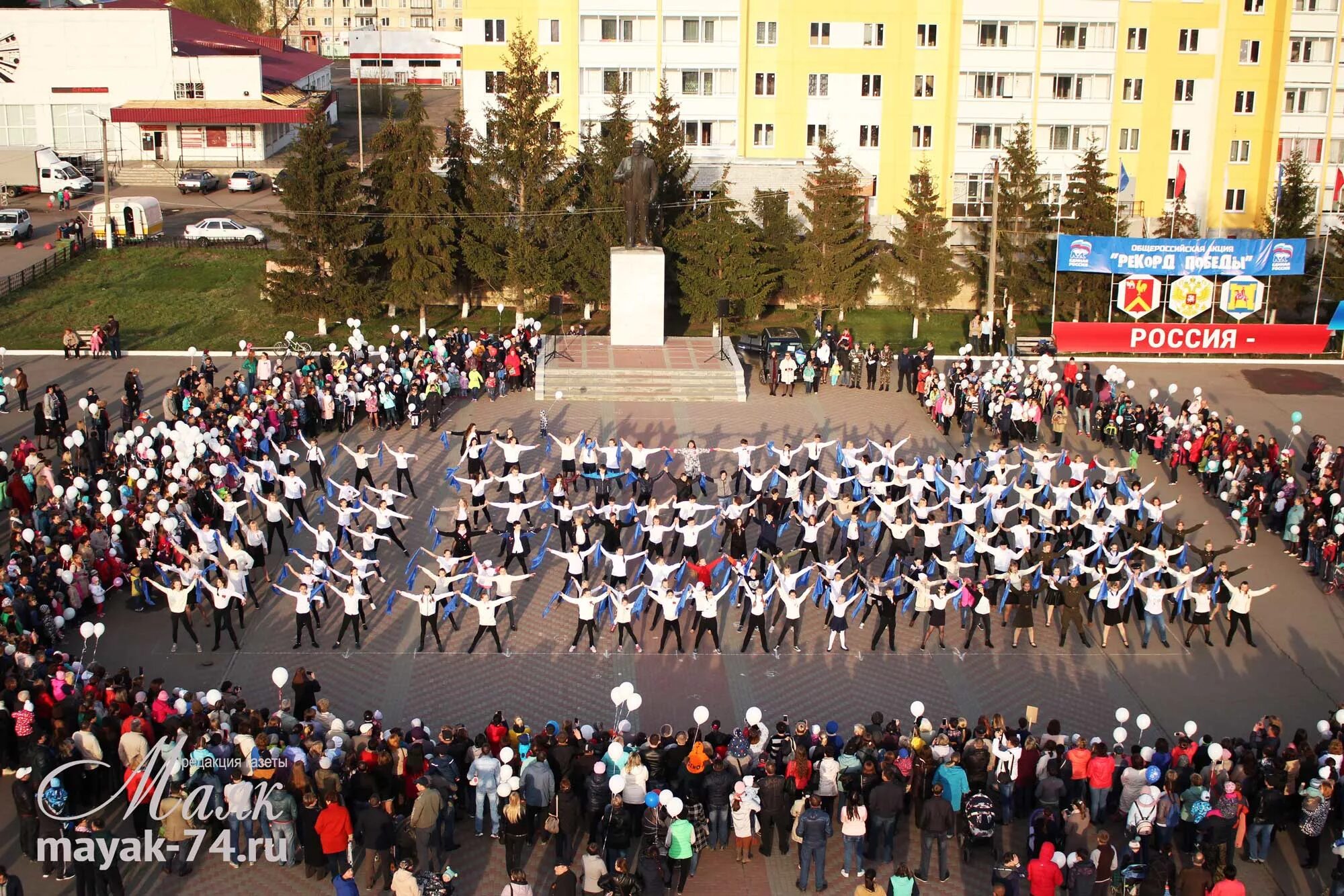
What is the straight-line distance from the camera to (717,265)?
37500mm

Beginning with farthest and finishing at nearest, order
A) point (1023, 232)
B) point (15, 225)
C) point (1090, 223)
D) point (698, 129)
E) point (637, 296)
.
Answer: point (698, 129) < point (15, 225) < point (1023, 232) < point (1090, 223) < point (637, 296)

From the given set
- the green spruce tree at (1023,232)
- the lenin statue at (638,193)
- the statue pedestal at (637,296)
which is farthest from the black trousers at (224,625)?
the green spruce tree at (1023,232)

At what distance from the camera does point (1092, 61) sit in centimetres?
4619

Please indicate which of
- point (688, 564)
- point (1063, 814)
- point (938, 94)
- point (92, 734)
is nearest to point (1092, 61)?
point (938, 94)

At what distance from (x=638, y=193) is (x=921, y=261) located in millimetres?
10159

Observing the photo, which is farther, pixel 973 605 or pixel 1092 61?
pixel 1092 61

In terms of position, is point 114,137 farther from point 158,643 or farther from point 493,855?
point 493,855

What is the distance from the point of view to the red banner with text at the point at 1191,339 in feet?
120

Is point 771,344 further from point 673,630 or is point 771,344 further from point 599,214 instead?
point 673,630

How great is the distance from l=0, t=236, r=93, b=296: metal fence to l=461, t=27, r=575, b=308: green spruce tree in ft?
43.0

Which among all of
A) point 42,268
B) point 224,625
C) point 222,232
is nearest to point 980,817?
point 224,625

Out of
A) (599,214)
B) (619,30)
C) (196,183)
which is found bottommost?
(599,214)

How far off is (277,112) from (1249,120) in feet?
128

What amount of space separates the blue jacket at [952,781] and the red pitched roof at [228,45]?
2184 inches
